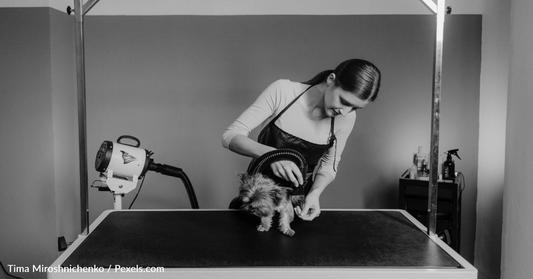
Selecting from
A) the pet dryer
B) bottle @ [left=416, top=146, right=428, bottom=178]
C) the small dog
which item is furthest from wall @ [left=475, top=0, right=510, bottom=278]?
the pet dryer

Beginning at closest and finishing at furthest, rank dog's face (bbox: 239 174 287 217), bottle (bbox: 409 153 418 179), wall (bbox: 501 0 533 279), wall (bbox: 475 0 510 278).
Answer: dog's face (bbox: 239 174 287 217) < wall (bbox: 501 0 533 279) < wall (bbox: 475 0 510 278) < bottle (bbox: 409 153 418 179)

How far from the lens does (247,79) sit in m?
2.99

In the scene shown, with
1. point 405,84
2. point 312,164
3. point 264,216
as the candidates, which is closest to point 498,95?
point 405,84

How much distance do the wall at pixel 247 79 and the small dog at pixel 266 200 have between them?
1663mm

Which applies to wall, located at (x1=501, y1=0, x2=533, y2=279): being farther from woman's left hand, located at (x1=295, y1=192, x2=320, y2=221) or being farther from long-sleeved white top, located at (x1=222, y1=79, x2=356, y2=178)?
woman's left hand, located at (x1=295, y1=192, x2=320, y2=221)

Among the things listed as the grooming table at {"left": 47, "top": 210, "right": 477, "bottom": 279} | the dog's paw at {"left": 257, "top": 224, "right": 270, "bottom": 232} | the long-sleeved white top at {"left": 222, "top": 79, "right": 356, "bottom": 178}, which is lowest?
the grooming table at {"left": 47, "top": 210, "right": 477, "bottom": 279}

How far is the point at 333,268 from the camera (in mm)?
1097

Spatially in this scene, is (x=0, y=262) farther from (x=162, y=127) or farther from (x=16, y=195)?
(x=162, y=127)

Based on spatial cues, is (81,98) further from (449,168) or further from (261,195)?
(449,168)

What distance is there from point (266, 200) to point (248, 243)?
162mm

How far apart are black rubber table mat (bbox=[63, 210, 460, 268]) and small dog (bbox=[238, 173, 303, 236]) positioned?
0.19 feet

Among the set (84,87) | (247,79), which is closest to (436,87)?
(84,87)

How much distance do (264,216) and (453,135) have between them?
2216 millimetres

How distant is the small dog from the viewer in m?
1.36
